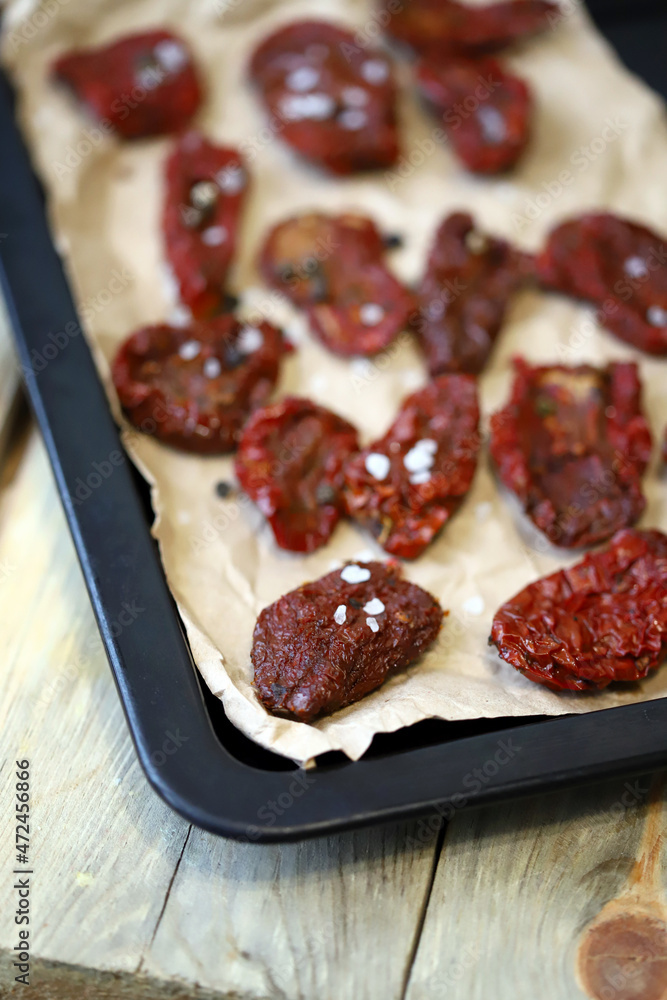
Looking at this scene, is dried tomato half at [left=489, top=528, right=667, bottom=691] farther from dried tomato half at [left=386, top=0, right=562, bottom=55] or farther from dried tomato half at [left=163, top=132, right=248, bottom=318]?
dried tomato half at [left=386, top=0, right=562, bottom=55]

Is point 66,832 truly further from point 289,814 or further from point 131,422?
point 131,422

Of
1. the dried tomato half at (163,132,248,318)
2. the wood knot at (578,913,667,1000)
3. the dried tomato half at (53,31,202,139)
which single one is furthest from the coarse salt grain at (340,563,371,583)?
the dried tomato half at (53,31,202,139)

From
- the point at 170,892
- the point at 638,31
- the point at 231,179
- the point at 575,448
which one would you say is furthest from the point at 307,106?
the point at 170,892

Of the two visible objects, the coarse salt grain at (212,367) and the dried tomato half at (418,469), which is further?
the coarse salt grain at (212,367)

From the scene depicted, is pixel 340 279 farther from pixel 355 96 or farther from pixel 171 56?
pixel 171 56

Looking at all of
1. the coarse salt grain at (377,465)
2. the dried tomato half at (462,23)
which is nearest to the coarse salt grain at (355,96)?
the dried tomato half at (462,23)

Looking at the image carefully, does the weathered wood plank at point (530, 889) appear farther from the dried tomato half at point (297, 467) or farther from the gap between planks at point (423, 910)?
the dried tomato half at point (297, 467)

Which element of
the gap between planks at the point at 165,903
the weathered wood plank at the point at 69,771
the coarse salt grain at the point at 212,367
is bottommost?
the gap between planks at the point at 165,903
